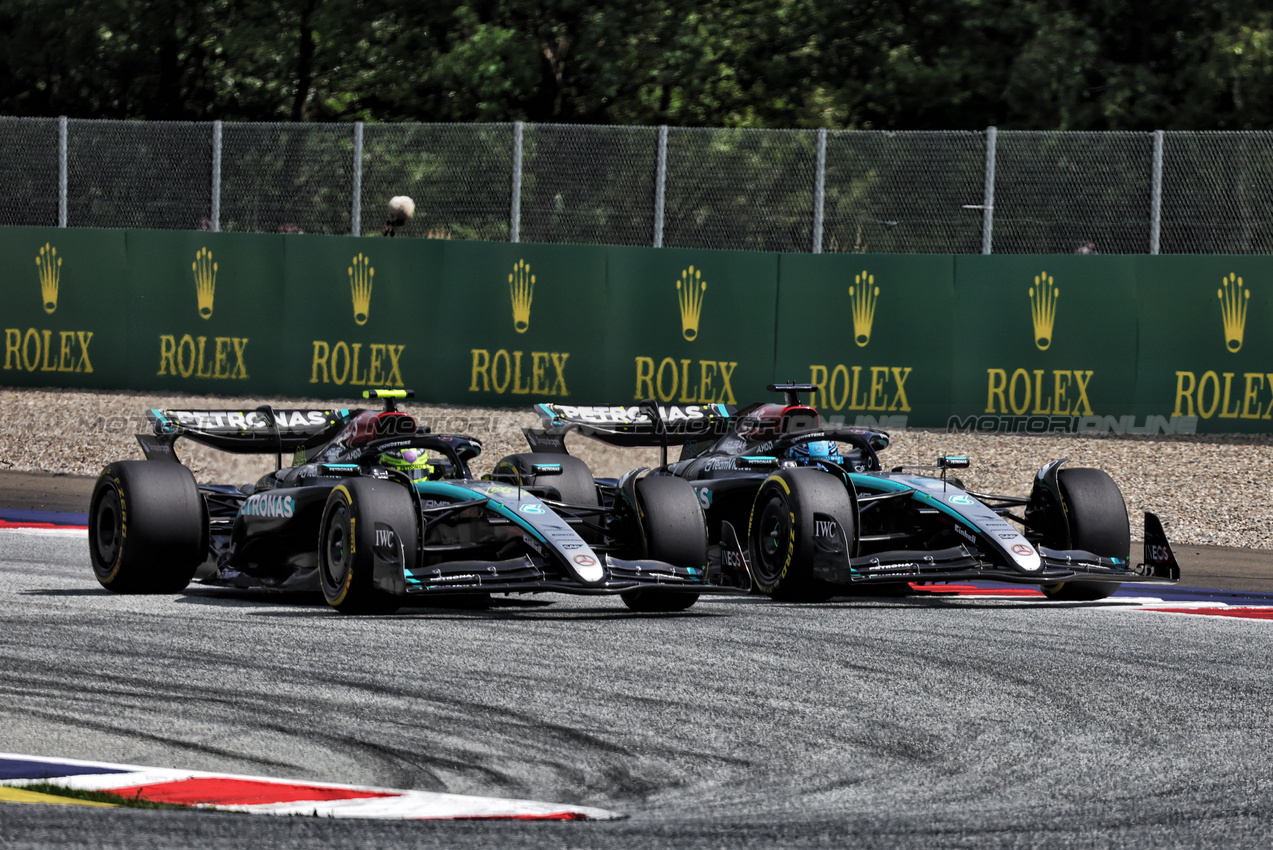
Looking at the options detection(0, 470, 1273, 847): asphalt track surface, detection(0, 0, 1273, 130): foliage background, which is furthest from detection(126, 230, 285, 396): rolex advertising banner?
detection(0, 470, 1273, 847): asphalt track surface

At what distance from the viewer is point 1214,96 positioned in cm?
2242

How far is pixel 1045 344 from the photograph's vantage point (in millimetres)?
17141

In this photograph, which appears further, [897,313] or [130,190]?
[130,190]

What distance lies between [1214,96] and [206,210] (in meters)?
11.8

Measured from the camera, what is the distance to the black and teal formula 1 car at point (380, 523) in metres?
8.87

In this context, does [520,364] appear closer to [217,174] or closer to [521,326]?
[521,326]

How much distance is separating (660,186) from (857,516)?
939 centimetres

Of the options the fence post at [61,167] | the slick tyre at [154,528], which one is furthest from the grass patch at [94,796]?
the fence post at [61,167]

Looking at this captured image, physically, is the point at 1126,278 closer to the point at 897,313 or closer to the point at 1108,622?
the point at 897,313

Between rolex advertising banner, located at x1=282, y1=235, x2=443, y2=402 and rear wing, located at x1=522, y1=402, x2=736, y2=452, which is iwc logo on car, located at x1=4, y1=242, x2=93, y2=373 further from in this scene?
rear wing, located at x1=522, y1=402, x2=736, y2=452

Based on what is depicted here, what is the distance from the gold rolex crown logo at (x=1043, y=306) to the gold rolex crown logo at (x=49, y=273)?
10.5 m

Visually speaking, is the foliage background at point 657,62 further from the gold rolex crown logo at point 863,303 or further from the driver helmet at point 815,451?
the driver helmet at point 815,451

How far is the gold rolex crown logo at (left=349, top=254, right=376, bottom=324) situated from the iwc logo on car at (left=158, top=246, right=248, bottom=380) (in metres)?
1.32

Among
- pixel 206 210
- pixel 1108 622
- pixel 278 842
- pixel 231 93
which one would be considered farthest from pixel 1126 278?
pixel 231 93
